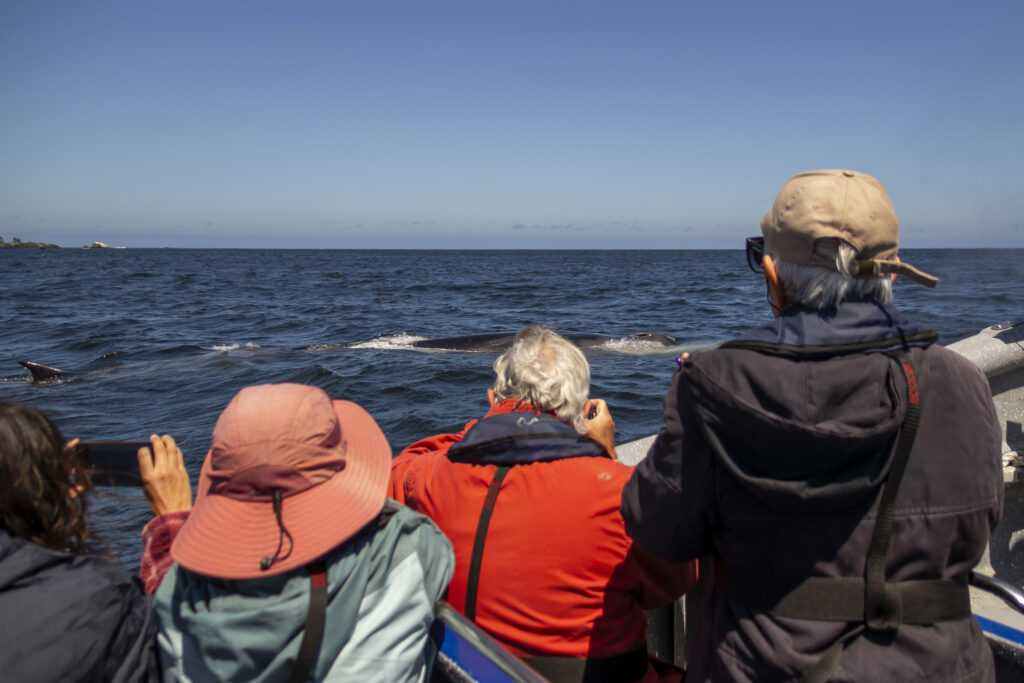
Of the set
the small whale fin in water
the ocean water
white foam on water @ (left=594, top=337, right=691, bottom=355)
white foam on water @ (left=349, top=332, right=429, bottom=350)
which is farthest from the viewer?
white foam on water @ (left=349, top=332, right=429, bottom=350)

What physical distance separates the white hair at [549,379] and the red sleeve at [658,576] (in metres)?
0.59

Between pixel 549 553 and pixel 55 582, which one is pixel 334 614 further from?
pixel 549 553

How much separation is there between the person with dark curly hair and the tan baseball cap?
185 cm

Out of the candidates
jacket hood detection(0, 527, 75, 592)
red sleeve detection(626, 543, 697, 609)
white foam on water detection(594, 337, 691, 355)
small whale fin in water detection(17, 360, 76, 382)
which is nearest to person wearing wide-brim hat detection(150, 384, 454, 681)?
jacket hood detection(0, 527, 75, 592)

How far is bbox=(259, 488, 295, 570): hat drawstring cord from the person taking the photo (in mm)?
1621

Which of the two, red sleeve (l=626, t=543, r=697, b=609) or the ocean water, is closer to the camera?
red sleeve (l=626, t=543, r=697, b=609)

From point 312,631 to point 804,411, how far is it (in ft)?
3.85

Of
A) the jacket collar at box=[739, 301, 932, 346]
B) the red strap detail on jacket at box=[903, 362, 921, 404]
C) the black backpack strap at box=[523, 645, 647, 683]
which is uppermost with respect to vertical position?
the jacket collar at box=[739, 301, 932, 346]

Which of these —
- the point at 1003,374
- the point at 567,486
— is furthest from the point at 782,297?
the point at 1003,374

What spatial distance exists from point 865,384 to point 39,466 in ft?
6.78

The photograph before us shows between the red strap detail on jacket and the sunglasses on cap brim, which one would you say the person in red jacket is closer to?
the sunglasses on cap brim

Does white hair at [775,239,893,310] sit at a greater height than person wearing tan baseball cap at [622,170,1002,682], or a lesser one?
greater

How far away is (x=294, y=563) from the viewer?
64.0 inches

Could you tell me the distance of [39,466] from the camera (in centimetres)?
196
